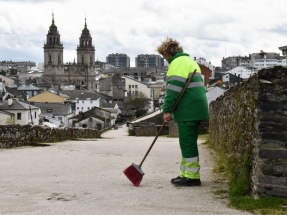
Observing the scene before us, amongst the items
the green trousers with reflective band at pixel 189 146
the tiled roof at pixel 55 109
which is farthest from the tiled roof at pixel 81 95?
the green trousers with reflective band at pixel 189 146

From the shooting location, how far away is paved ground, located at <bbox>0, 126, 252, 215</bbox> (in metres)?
6.96

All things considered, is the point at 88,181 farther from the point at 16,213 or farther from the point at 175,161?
the point at 175,161

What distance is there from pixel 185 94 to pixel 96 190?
1949mm

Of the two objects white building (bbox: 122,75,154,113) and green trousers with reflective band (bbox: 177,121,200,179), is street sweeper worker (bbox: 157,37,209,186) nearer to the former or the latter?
green trousers with reflective band (bbox: 177,121,200,179)

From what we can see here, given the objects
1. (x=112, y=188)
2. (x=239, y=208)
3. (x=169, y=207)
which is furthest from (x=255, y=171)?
(x=112, y=188)

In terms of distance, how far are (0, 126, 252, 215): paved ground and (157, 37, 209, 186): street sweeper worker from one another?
0.30 m

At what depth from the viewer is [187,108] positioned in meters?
8.68

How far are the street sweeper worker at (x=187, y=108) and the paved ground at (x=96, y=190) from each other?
11.8 inches

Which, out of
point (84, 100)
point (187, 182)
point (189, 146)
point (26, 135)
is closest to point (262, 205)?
point (187, 182)

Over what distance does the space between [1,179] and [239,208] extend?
4.57 metres

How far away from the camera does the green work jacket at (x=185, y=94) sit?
8609 mm

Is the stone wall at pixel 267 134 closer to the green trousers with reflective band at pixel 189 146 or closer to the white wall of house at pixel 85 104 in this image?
the green trousers with reflective band at pixel 189 146

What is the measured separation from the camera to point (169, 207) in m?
7.00

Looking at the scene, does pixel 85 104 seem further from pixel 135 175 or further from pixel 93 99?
pixel 135 175
